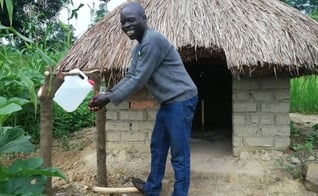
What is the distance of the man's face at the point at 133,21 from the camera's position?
10.1 ft

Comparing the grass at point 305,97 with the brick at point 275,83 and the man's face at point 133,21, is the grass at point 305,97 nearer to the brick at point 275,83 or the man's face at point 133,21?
the brick at point 275,83

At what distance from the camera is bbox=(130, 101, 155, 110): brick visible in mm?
5011

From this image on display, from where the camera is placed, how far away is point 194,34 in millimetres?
4609

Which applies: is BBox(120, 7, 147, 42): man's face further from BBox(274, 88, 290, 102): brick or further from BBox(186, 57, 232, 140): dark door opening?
BBox(186, 57, 232, 140): dark door opening

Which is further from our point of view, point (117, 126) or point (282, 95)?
point (117, 126)

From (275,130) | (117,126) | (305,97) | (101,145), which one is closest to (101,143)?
(101,145)

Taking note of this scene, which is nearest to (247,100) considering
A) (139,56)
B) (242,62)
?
(242,62)

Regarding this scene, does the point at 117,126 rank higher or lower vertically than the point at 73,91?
lower

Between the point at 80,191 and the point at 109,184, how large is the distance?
0.94ft

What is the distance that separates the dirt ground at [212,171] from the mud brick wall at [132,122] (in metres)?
0.13

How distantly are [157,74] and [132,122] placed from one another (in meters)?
1.97

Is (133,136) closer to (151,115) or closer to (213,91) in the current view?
(151,115)

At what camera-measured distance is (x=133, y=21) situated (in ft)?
10.1

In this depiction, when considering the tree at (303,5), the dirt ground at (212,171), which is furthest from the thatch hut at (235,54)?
the tree at (303,5)
